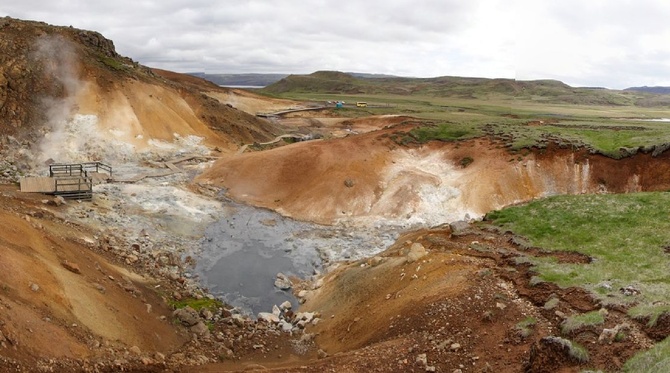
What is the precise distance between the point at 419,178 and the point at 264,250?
41.4 ft

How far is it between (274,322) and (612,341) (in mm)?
12101

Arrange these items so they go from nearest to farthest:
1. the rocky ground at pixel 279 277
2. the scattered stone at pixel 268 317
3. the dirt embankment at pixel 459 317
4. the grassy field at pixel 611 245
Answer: the dirt embankment at pixel 459 317 < the rocky ground at pixel 279 277 < the grassy field at pixel 611 245 < the scattered stone at pixel 268 317

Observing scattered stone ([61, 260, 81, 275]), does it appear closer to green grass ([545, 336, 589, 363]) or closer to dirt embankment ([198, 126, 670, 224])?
green grass ([545, 336, 589, 363])

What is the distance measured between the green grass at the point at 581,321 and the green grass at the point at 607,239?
2.74ft

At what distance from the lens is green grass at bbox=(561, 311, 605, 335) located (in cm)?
1212

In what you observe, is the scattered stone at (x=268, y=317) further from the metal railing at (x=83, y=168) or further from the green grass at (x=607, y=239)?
the metal railing at (x=83, y=168)

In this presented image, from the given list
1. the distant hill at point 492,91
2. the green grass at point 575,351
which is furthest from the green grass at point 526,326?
the distant hill at point 492,91

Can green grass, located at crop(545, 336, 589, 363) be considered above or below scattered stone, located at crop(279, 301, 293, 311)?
above

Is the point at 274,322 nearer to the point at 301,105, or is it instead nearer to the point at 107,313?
the point at 107,313

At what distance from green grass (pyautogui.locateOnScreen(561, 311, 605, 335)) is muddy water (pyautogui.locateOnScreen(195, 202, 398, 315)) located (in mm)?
12042

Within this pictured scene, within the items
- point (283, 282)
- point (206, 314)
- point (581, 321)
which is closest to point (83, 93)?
point (283, 282)

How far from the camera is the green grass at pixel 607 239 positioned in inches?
566

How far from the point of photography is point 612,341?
11.1 meters

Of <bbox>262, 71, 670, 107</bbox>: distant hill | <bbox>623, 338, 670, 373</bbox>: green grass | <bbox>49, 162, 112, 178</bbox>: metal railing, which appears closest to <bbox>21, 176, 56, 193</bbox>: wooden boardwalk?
<bbox>49, 162, 112, 178</bbox>: metal railing
